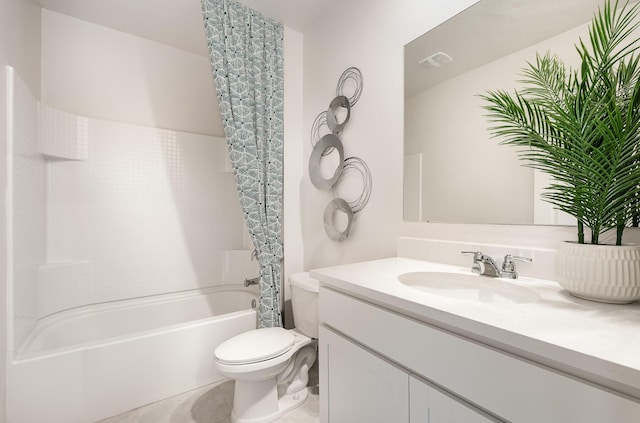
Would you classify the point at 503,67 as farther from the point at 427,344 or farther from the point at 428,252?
the point at 427,344

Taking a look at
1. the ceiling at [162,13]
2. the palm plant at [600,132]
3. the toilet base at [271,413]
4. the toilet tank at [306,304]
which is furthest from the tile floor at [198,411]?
the ceiling at [162,13]

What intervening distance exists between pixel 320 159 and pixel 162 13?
4.95 ft

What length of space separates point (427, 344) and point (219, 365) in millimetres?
1031

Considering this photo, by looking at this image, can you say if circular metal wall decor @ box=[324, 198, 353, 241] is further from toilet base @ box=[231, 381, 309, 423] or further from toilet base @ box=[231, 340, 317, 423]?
toilet base @ box=[231, 381, 309, 423]

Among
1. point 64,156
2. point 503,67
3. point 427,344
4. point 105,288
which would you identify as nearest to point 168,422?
point 105,288

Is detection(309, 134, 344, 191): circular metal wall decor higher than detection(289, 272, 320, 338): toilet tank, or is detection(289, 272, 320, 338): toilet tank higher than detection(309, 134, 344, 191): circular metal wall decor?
detection(309, 134, 344, 191): circular metal wall decor

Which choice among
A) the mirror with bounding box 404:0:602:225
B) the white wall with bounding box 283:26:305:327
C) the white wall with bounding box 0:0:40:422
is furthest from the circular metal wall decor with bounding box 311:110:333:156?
the white wall with bounding box 0:0:40:422

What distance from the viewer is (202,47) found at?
244 cm

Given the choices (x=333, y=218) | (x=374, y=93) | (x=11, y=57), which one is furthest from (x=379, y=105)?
(x=11, y=57)

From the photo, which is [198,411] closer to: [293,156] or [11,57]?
[293,156]

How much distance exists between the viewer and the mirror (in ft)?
3.28

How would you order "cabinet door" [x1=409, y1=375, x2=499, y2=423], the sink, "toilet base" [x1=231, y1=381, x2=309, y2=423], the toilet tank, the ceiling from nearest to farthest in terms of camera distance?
"cabinet door" [x1=409, y1=375, x2=499, y2=423] < the sink < "toilet base" [x1=231, y1=381, x2=309, y2=423] < the toilet tank < the ceiling

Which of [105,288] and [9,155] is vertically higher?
[9,155]

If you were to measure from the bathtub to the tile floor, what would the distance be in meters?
0.05
